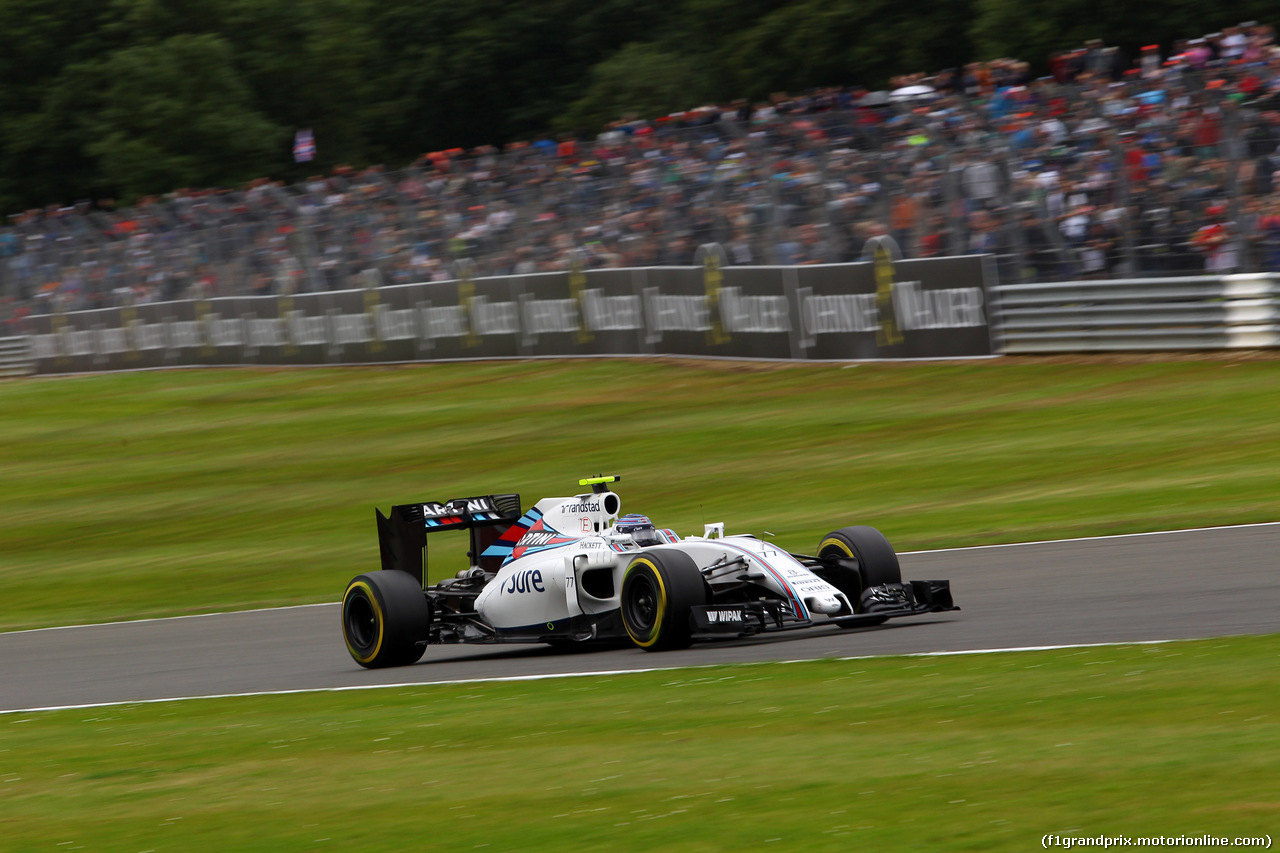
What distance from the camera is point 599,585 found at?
388 inches

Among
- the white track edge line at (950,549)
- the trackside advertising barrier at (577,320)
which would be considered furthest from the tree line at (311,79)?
the white track edge line at (950,549)

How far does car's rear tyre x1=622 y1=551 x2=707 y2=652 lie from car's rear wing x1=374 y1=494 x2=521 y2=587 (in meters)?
1.77

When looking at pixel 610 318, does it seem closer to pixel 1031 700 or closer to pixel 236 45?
pixel 1031 700

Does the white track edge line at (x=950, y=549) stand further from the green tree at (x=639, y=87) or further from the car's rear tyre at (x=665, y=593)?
the green tree at (x=639, y=87)

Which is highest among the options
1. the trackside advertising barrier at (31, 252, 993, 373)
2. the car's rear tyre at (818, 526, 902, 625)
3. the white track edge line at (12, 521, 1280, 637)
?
the trackside advertising barrier at (31, 252, 993, 373)

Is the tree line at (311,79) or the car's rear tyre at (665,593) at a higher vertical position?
the tree line at (311,79)

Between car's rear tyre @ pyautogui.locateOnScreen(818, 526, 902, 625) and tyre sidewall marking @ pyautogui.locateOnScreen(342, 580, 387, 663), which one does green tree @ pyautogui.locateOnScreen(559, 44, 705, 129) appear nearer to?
tyre sidewall marking @ pyautogui.locateOnScreen(342, 580, 387, 663)

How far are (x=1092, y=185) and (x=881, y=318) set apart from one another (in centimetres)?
388

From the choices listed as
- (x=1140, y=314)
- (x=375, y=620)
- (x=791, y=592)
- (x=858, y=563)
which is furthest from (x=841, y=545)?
(x=1140, y=314)

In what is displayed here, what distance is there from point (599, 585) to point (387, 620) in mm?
1309

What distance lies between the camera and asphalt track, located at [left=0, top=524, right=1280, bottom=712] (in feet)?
27.8

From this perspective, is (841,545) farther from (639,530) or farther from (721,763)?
(721,763)

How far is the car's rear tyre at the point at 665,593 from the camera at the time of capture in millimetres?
8883

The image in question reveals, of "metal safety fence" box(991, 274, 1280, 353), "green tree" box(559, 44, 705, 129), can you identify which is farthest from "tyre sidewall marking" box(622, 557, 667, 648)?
"green tree" box(559, 44, 705, 129)
